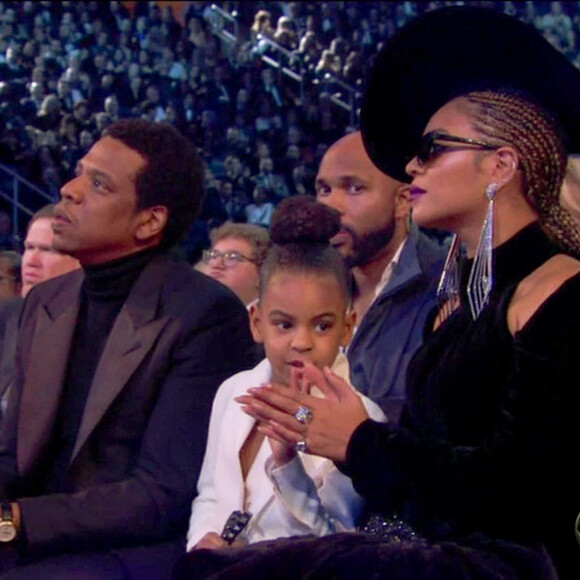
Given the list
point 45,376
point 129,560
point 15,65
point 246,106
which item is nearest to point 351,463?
point 129,560

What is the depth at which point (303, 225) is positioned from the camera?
266 cm

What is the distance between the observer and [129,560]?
8.05ft

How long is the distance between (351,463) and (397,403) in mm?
571

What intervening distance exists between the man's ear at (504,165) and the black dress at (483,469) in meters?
0.18

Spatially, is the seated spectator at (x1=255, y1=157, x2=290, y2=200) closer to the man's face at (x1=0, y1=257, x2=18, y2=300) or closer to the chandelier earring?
the man's face at (x1=0, y1=257, x2=18, y2=300)

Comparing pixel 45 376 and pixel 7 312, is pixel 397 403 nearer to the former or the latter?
pixel 45 376

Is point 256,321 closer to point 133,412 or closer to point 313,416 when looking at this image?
point 133,412

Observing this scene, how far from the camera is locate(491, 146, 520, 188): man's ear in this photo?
2.00 meters

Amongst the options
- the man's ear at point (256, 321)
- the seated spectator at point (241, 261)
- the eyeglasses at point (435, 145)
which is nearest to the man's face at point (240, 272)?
the seated spectator at point (241, 261)

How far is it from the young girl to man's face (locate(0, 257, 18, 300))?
1.45 meters

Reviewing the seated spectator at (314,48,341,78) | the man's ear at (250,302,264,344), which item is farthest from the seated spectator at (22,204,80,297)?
the seated spectator at (314,48,341,78)

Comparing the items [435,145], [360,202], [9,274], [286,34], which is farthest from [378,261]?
[286,34]

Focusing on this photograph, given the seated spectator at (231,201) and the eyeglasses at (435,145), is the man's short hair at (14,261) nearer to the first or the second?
the eyeglasses at (435,145)

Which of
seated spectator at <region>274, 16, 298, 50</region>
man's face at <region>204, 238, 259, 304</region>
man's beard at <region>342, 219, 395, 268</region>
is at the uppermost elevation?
seated spectator at <region>274, 16, 298, 50</region>
